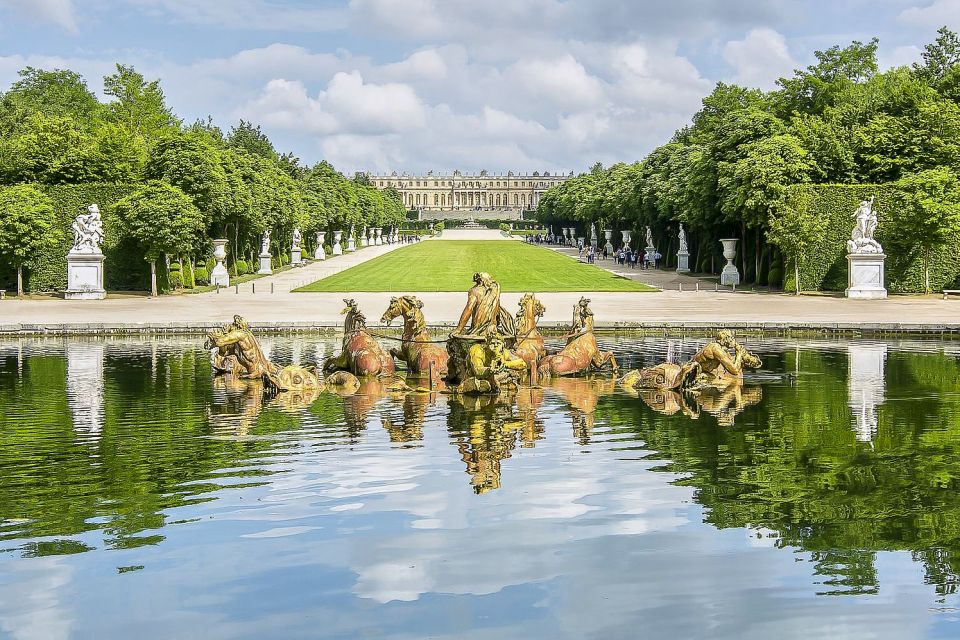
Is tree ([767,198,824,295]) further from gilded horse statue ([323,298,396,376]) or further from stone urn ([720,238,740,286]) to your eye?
gilded horse statue ([323,298,396,376])

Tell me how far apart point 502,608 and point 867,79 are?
81916 millimetres

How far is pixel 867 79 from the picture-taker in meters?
83.4

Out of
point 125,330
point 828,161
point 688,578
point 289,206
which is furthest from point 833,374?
point 289,206

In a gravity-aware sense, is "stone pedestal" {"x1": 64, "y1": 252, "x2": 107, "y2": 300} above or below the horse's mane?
above

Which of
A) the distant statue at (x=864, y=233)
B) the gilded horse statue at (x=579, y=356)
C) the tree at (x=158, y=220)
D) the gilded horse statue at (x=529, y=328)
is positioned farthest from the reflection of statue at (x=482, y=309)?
the distant statue at (x=864, y=233)

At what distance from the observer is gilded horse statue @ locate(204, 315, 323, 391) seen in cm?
1830

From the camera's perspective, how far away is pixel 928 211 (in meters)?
41.6

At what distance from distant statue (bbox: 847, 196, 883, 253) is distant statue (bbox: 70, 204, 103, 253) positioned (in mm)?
27041

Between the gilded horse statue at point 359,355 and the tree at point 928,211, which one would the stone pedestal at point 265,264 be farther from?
the gilded horse statue at point 359,355

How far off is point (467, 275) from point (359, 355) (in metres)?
39.4

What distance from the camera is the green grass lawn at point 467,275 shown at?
161 feet

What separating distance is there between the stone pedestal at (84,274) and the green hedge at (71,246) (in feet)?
7.37

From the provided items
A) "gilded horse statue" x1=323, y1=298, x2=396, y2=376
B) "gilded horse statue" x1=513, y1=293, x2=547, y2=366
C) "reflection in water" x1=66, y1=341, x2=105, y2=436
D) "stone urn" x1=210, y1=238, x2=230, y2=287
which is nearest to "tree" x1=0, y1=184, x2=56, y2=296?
"stone urn" x1=210, y1=238, x2=230, y2=287

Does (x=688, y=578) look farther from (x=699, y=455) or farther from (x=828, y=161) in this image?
(x=828, y=161)
